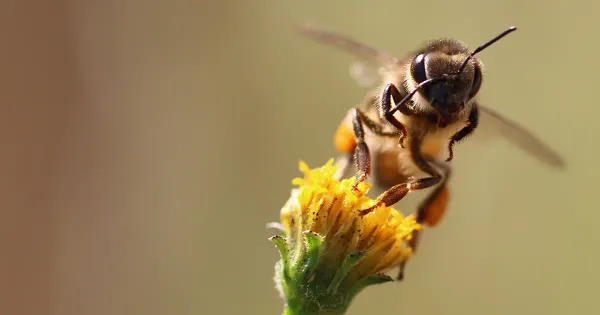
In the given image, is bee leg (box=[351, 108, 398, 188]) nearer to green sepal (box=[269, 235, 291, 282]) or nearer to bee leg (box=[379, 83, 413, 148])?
bee leg (box=[379, 83, 413, 148])

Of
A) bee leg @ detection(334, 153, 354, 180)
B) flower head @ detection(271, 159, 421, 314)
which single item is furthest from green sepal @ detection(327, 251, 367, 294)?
bee leg @ detection(334, 153, 354, 180)

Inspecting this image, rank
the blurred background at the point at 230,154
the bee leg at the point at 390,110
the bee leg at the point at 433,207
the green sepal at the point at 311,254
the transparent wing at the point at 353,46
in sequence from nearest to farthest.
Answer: the green sepal at the point at 311,254 → the bee leg at the point at 390,110 → the bee leg at the point at 433,207 → the transparent wing at the point at 353,46 → the blurred background at the point at 230,154

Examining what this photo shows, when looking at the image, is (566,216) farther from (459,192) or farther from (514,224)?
(459,192)

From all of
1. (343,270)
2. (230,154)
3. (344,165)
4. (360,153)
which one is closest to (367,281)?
(343,270)

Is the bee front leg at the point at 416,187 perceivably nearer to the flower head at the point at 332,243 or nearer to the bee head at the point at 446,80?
the flower head at the point at 332,243

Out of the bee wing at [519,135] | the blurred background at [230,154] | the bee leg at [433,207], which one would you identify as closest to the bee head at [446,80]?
the bee leg at [433,207]

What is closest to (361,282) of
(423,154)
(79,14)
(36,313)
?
(423,154)
